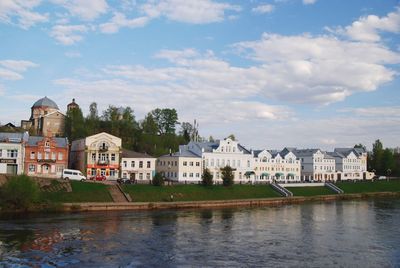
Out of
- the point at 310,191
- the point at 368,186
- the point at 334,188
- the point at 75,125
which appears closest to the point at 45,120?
the point at 75,125

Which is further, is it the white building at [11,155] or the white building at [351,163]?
the white building at [351,163]

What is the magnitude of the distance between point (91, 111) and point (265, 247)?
72164 millimetres

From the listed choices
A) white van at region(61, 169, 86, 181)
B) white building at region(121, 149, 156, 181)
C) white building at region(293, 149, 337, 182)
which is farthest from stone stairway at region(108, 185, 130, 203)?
white building at region(293, 149, 337, 182)

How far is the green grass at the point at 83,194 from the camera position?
56.6 meters

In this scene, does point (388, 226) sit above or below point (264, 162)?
below

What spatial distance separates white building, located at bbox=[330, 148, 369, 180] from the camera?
4818 inches

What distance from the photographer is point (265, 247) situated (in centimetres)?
3444

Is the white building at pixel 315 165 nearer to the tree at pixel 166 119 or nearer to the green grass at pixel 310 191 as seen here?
the green grass at pixel 310 191

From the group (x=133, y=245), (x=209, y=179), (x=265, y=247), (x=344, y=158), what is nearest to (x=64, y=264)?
(x=133, y=245)

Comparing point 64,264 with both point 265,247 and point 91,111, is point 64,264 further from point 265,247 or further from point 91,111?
point 91,111

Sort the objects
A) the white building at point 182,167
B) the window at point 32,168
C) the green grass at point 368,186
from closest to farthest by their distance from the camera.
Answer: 1. the window at point 32,168
2. the white building at point 182,167
3. the green grass at point 368,186

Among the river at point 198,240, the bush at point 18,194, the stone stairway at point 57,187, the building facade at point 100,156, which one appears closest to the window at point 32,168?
the building facade at point 100,156

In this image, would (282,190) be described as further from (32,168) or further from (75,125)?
(75,125)

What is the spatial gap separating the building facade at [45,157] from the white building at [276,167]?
138ft
